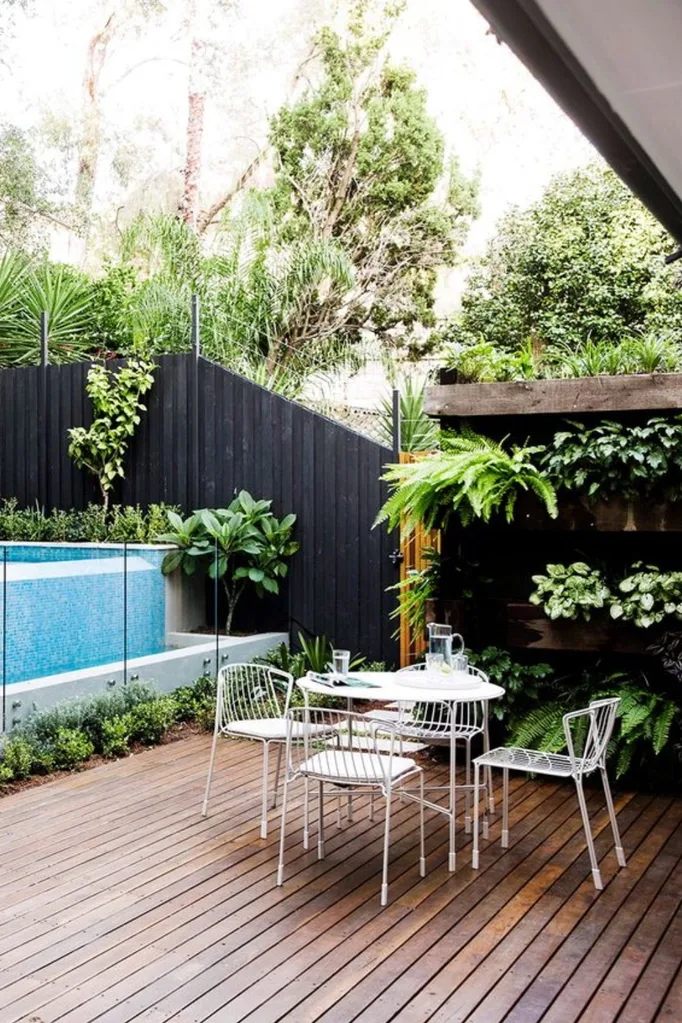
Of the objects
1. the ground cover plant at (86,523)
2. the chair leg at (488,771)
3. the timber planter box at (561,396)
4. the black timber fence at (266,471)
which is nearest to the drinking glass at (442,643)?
the chair leg at (488,771)

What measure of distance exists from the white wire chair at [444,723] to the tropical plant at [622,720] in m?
0.35

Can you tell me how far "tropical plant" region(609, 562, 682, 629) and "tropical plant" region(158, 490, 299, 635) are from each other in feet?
10.0

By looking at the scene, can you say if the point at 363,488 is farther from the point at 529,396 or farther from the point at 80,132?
the point at 80,132

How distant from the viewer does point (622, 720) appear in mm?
5305

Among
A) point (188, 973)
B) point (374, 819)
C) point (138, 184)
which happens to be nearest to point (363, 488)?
point (374, 819)

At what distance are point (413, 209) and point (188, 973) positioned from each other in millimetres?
12897

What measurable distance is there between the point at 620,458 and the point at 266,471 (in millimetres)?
3385

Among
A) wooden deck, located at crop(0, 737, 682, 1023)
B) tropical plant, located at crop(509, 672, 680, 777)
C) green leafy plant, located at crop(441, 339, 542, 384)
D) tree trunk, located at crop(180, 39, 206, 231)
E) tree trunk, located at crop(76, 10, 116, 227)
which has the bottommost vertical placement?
wooden deck, located at crop(0, 737, 682, 1023)

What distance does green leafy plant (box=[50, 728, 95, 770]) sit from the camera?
575 cm

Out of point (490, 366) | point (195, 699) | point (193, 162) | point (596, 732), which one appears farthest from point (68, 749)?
point (193, 162)

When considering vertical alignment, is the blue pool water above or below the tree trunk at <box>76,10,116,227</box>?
below

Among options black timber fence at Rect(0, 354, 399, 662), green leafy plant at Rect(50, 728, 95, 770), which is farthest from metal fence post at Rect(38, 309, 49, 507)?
green leafy plant at Rect(50, 728, 95, 770)

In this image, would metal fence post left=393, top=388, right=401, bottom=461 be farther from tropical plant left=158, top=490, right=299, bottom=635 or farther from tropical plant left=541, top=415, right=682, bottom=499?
tropical plant left=541, top=415, right=682, bottom=499

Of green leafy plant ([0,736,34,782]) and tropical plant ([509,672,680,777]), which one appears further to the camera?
green leafy plant ([0,736,34,782])
